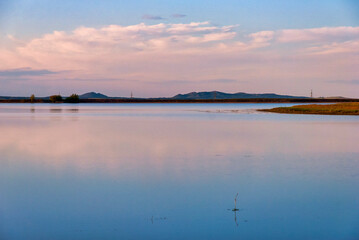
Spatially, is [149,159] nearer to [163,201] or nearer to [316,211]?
[163,201]

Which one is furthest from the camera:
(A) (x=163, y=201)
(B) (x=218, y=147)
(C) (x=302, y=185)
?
(B) (x=218, y=147)

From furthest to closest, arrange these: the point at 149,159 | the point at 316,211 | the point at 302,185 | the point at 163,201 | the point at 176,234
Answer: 1. the point at 149,159
2. the point at 302,185
3. the point at 163,201
4. the point at 316,211
5. the point at 176,234

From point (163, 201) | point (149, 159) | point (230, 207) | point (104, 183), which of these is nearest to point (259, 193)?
point (230, 207)

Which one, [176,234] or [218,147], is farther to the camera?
[218,147]

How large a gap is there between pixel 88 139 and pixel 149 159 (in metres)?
8.47

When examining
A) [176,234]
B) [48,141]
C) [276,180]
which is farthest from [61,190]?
[48,141]

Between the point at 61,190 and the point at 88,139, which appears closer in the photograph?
the point at 61,190

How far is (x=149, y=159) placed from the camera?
50.3ft

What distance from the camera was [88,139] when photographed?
22.8 meters

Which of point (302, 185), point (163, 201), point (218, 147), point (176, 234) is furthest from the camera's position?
point (218, 147)

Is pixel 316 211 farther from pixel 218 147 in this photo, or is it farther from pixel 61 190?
pixel 218 147

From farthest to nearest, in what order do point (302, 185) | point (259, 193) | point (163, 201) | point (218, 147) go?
point (218, 147), point (302, 185), point (259, 193), point (163, 201)

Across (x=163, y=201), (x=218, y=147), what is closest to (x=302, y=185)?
(x=163, y=201)

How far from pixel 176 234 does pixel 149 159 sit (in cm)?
821
